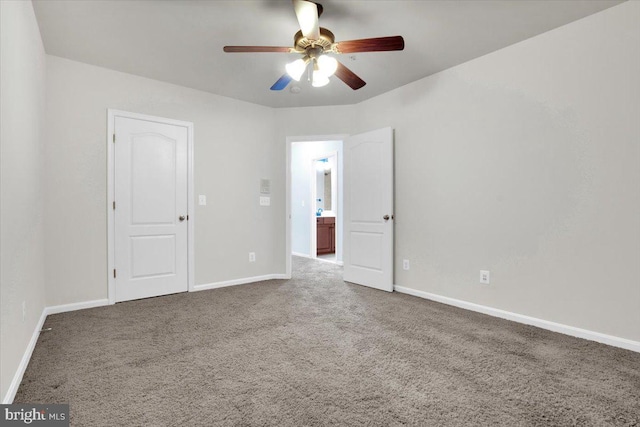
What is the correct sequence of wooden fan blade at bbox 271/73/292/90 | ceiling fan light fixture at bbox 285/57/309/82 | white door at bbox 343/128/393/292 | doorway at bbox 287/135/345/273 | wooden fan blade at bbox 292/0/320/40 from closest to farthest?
wooden fan blade at bbox 292/0/320/40
ceiling fan light fixture at bbox 285/57/309/82
wooden fan blade at bbox 271/73/292/90
white door at bbox 343/128/393/292
doorway at bbox 287/135/345/273

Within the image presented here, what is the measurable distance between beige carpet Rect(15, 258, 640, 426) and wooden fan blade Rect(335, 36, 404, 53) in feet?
7.07

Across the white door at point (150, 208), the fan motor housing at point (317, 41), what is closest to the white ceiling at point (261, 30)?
the fan motor housing at point (317, 41)

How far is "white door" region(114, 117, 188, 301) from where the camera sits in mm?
3586

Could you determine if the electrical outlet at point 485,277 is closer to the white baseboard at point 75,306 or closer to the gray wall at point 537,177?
the gray wall at point 537,177

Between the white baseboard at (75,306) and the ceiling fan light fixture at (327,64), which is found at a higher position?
the ceiling fan light fixture at (327,64)

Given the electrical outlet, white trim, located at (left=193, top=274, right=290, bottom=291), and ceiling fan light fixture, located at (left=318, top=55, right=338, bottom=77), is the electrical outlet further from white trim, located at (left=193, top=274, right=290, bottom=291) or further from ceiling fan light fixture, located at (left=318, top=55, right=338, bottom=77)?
white trim, located at (left=193, top=274, right=290, bottom=291)

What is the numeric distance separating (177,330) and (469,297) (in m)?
2.82

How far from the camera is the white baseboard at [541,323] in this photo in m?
2.39

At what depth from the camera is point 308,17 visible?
7.08ft

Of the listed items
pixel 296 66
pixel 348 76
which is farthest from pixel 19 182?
pixel 348 76

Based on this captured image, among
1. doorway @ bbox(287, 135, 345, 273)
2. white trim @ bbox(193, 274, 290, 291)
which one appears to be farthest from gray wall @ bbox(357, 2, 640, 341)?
doorway @ bbox(287, 135, 345, 273)

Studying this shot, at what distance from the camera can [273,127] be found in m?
4.84

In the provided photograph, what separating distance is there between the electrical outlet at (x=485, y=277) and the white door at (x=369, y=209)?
3.52ft

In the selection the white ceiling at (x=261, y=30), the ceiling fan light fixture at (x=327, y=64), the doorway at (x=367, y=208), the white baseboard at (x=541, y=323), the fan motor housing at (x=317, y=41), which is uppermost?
the white ceiling at (x=261, y=30)
